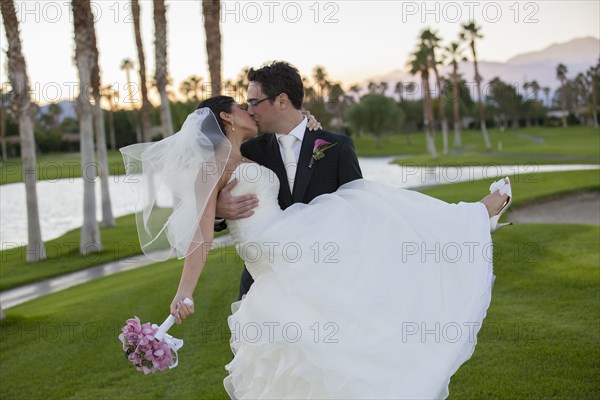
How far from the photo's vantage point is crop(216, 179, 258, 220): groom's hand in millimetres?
4543

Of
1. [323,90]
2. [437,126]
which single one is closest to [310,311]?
[323,90]

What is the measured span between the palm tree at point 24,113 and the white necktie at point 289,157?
1598cm

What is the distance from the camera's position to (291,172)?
5000 millimetres

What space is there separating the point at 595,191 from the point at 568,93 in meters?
153

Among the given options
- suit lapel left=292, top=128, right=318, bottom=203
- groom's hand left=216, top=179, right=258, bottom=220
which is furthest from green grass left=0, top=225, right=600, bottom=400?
groom's hand left=216, top=179, right=258, bottom=220

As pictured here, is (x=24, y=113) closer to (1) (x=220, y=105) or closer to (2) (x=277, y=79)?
(1) (x=220, y=105)

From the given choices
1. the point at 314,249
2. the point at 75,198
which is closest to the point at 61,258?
the point at 314,249

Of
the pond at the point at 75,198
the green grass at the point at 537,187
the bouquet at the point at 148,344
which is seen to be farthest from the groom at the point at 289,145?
the pond at the point at 75,198

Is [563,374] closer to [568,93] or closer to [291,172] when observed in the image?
[291,172]

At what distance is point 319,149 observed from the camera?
489 centimetres

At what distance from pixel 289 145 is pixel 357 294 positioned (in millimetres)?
1415

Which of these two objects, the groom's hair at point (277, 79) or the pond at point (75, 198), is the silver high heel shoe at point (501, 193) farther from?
the pond at point (75, 198)

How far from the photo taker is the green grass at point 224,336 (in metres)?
7.17

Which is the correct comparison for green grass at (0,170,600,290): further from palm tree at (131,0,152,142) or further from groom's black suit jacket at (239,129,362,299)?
groom's black suit jacket at (239,129,362,299)
